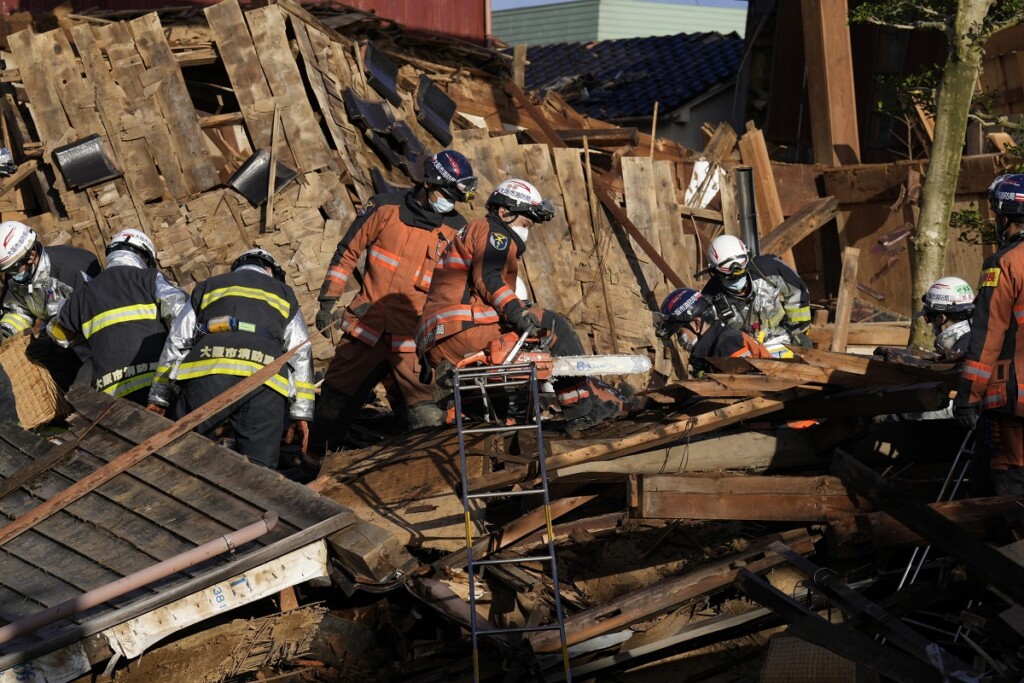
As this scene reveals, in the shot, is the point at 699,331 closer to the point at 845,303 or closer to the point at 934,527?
the point at 845,303

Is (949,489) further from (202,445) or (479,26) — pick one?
(479,26)

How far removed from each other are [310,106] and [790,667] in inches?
330

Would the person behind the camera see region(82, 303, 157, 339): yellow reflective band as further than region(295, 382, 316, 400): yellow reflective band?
Yes

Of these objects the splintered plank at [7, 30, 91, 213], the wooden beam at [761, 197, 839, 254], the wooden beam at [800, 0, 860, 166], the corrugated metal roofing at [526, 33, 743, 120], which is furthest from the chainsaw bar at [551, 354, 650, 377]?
the corrugated metal roofing at [526, 33, 743, 120]

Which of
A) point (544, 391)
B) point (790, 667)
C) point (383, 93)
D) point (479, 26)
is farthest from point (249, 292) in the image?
point (479, 26)

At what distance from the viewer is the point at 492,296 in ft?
25.1

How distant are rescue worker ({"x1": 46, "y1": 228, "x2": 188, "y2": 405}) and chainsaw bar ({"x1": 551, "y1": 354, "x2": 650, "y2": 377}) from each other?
3044 millimetres

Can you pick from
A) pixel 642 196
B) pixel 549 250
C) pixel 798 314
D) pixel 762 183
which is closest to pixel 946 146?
pixel 798 314

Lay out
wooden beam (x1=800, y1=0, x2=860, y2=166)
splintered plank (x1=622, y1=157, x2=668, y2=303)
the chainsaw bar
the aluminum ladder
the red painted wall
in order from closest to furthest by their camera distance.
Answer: the aluminum ladder < the chainsaw bar < splintered plank (x1=622, y1=157, x2=668, y2=303) < the red painted wall < wooden beam (x1=800, y1=0, x2=860, y2=166)

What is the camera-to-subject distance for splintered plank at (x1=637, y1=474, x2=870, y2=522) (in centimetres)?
624

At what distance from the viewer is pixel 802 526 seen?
6.84 m

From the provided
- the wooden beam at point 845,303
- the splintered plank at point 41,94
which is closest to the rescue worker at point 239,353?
the splintered plank at point 41,94

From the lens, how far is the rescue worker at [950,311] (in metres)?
9.15

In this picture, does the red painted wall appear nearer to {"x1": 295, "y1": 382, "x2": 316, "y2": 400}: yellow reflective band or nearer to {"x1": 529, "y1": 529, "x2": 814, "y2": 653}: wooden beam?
{"x1": 295, "y1": 382, "x2": 316, "y2": 400}: yellow reflective band
